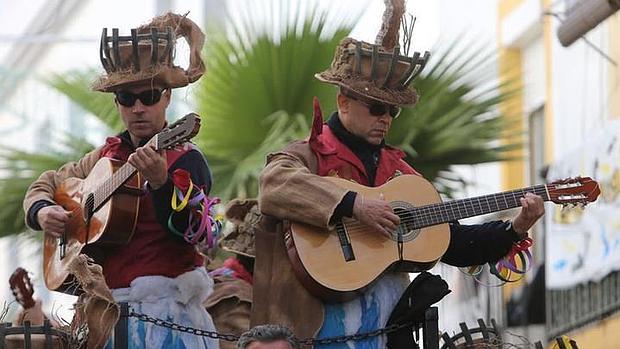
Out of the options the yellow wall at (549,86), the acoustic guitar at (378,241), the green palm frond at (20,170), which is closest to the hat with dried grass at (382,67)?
the acoustic guitar at (378,241)

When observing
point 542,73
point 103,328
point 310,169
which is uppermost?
point 310,169

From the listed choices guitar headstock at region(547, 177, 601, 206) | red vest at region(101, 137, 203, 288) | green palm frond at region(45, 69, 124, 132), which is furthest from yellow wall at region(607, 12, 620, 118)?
red vest at region(101, 137, 203, 288)

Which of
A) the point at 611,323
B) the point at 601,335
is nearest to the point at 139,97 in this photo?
the point at 611,323

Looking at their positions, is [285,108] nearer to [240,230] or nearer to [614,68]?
[614,68]

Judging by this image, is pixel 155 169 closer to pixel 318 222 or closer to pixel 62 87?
pixel 318 222

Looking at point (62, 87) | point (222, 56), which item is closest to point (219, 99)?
point (222, 56)

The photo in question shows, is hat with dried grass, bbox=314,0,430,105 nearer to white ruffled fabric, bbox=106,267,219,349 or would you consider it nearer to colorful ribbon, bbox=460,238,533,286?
colorful ribbon, bbox=460,238,533,286

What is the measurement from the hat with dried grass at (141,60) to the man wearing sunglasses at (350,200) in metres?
0.52

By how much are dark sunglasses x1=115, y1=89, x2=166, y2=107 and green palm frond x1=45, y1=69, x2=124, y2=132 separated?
550cm

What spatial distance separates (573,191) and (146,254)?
5.08ft

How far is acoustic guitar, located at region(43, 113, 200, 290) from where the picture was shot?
754 centimetres

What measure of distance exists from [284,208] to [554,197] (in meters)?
0.94

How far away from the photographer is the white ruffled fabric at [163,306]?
7.67 meters

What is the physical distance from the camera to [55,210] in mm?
7953
